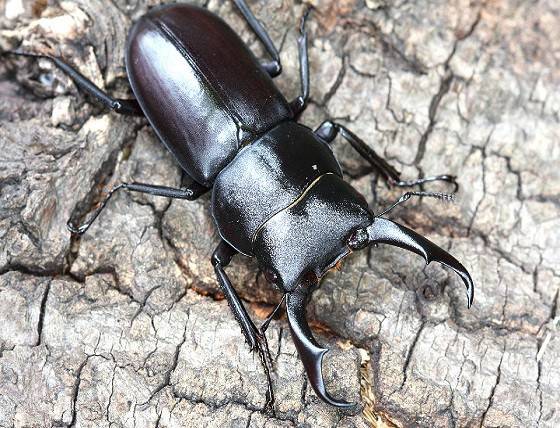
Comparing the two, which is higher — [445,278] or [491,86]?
[491,86]

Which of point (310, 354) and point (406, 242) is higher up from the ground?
point (406, 242)

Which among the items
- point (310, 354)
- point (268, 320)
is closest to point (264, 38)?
point (268, 320)

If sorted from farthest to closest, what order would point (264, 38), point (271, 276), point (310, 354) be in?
point (264, 38)
point (271, 276)
point (310, 354)

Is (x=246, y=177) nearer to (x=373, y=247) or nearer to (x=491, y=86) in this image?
(x=373, y=247)

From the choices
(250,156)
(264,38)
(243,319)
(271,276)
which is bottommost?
(243,319)

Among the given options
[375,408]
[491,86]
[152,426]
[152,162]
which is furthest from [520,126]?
[152,426]

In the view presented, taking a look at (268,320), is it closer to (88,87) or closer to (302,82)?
(302,82)

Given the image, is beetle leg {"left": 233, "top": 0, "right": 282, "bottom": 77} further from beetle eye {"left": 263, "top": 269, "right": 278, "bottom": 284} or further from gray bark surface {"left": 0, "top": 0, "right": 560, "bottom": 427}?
beetle eye {"left": 263, "top": 269, "right": 278, "bottom": 284}
